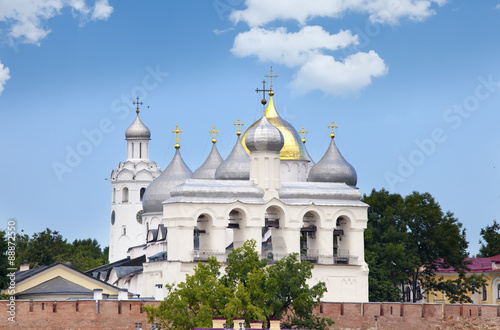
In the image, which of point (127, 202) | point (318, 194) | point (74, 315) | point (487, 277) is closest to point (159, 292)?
point (74, 315)

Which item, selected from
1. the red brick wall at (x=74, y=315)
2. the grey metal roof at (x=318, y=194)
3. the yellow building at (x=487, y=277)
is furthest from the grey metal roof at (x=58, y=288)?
the yellow building at (x=487, y=277)

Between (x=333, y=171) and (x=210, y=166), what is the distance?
7.94m

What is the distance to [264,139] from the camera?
57.6 metres

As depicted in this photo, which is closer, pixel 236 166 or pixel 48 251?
pixel 236 166

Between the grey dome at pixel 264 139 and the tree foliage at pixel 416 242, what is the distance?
877cm

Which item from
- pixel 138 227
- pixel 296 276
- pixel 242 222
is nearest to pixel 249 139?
pixel 242 222

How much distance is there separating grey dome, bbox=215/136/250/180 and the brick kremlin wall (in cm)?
1022

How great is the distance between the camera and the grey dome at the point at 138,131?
282 ft

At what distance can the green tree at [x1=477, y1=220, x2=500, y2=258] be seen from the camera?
8000 centimetres

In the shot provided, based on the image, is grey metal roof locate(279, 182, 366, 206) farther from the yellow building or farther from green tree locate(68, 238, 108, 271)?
green tree locate(68, 238, 108, 271)

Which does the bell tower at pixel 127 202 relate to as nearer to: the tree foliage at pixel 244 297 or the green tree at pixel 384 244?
the green tree at pixel 384 244

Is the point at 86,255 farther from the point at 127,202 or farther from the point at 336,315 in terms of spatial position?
the point at 336,315

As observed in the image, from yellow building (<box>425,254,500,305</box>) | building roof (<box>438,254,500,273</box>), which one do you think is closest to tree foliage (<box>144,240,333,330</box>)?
building roof (<box>438,254,500,273</box>)

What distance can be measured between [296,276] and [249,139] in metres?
11.0
